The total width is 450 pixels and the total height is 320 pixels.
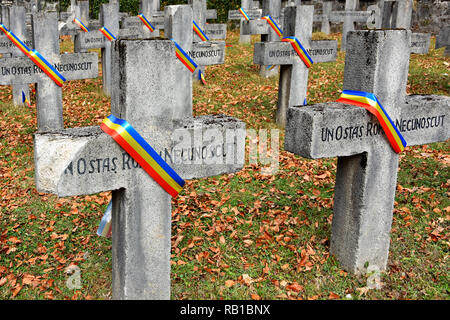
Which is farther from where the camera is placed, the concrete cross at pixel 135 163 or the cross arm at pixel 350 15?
the cross arm at pixel 350 15

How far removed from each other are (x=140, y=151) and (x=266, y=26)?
9913 millimetres

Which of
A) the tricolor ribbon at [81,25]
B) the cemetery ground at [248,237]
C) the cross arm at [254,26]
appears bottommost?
the cemetery ground at [248,237]

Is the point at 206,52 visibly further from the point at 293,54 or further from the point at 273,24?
the point at 273,24

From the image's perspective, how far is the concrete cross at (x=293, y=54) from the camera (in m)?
8.45

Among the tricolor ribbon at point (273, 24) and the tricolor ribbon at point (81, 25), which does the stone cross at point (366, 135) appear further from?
the tricolor ribbon at point (81, 25)

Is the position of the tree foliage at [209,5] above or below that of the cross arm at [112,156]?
above

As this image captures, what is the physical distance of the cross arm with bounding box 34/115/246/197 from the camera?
289 cm

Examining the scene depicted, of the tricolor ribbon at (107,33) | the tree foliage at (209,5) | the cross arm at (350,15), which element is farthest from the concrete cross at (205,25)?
the tree foliage at (209,5)

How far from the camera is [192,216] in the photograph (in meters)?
5.49

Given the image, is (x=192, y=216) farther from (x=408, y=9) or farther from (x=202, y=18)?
(x=408, y=9)

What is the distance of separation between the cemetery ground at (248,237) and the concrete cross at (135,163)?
867mm

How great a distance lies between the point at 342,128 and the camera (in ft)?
12.6

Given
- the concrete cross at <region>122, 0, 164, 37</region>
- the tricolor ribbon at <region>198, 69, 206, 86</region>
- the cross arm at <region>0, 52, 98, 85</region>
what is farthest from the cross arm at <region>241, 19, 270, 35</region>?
the cross arm at <region>0, 52, 98, 85</region>

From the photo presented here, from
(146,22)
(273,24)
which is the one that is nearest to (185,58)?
(273,24)
